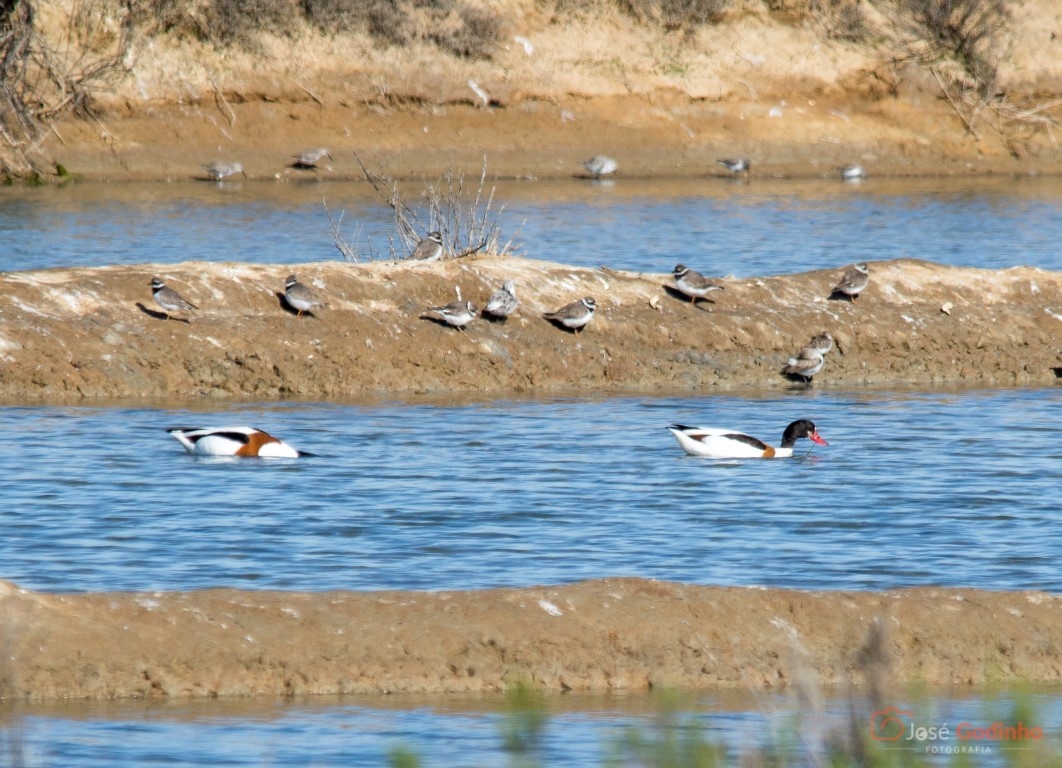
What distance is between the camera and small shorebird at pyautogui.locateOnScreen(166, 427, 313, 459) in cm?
1391

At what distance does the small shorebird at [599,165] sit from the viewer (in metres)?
42.5

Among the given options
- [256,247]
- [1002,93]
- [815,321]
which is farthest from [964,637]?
[1002,93]

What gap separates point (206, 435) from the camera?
1391 cm

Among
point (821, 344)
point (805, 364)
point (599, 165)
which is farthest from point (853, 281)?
point (599, 165)

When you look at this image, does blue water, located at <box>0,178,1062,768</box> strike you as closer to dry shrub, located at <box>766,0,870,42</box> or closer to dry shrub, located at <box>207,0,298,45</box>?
dry shrub, located at <box>207,0,298,45</box>

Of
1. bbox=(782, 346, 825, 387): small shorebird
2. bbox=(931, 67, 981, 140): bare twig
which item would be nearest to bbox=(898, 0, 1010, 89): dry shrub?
bbox=(931, 67, 981, 140): bare twig

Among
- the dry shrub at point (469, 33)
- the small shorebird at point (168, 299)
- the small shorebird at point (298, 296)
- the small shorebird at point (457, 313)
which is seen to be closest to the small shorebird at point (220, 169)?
the dry shrub at point (469, 33)

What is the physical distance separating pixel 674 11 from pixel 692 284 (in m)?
28.8

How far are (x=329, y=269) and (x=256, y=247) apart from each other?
454 inches

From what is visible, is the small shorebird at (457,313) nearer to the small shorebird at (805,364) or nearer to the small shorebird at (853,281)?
the small shorebird at (805,364)

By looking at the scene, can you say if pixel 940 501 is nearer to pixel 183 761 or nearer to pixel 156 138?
pixel 183 761

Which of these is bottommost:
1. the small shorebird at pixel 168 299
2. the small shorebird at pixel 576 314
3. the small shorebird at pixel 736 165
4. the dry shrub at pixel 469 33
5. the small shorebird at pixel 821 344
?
the small shorebird at pixel 736 165

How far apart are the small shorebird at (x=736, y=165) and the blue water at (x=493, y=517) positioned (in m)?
25.8

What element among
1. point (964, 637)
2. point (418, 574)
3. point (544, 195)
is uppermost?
point (964, 637)
